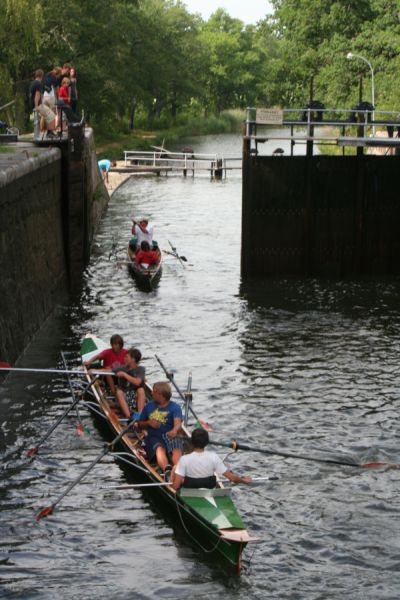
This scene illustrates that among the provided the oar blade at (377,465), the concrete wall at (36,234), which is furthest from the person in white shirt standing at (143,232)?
the oar blade at (377,465)

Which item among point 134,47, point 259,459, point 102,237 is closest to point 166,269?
point 102,237

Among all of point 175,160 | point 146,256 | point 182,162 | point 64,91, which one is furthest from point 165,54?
point 146,256

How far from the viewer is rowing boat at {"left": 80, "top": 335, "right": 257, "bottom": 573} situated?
1392 cm

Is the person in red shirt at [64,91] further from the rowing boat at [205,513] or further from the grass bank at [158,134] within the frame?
the grass bank at [158,134]

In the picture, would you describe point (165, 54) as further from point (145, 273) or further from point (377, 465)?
point (377, 465)

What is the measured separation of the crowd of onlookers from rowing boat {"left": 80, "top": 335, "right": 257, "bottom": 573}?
16.9 m

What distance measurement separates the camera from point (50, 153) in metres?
29.3

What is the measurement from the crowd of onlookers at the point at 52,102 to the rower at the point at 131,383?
46.2 feet

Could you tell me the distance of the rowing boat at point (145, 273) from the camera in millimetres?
32219

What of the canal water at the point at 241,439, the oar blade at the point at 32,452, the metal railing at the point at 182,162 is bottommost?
the canal water at the point at 241,439

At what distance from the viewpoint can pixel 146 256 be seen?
1318 inches

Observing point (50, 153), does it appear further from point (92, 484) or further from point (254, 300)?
point (92, 484)

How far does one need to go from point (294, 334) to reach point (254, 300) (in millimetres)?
3976

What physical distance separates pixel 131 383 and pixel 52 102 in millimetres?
15801
